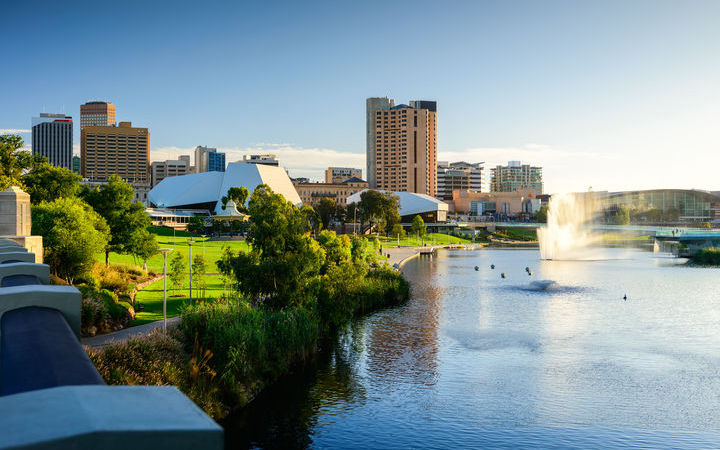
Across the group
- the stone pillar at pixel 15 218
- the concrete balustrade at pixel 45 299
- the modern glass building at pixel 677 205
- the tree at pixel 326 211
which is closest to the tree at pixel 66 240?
the stone pillar at pixel 15 218

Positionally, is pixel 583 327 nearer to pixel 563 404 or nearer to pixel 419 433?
pixel 563 404

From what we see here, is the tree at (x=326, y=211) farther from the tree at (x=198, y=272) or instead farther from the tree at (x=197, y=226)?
the tree at (x=198, y=272)

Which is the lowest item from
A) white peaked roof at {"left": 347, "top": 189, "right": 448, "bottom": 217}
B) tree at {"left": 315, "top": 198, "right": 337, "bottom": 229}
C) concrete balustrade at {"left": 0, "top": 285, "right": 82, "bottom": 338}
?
concrete balustrade at {"left": 0, "top": 285, "right": 82, "bottom": 338}

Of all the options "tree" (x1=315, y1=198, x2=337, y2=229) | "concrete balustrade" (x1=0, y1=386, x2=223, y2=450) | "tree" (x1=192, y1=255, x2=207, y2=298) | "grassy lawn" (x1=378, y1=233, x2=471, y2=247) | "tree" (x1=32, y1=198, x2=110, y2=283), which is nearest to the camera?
"concrete balustrade" (x1=0, y1=386, x2=223, y2=450)

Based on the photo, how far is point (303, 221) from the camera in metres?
29.6

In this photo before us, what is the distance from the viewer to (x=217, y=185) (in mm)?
158250

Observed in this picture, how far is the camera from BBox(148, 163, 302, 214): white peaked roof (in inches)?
6068

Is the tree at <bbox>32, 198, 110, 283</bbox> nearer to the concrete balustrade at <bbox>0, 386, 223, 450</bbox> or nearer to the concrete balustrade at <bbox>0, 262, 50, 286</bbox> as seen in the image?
the concrete balustrade at <bbox>0, 262, 50, 286</bbox>

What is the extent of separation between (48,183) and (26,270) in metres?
37.4

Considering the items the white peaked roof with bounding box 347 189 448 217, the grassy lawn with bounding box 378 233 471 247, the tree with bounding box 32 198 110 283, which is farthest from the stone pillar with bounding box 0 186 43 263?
the white peaked roof with bounding box 347 189 448 217

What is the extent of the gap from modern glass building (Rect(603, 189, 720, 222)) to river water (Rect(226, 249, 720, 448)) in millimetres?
142733

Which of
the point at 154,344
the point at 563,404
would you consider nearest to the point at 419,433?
the point at 563,404

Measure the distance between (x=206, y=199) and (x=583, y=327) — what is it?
132 meters

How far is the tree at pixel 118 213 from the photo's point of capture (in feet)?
137
